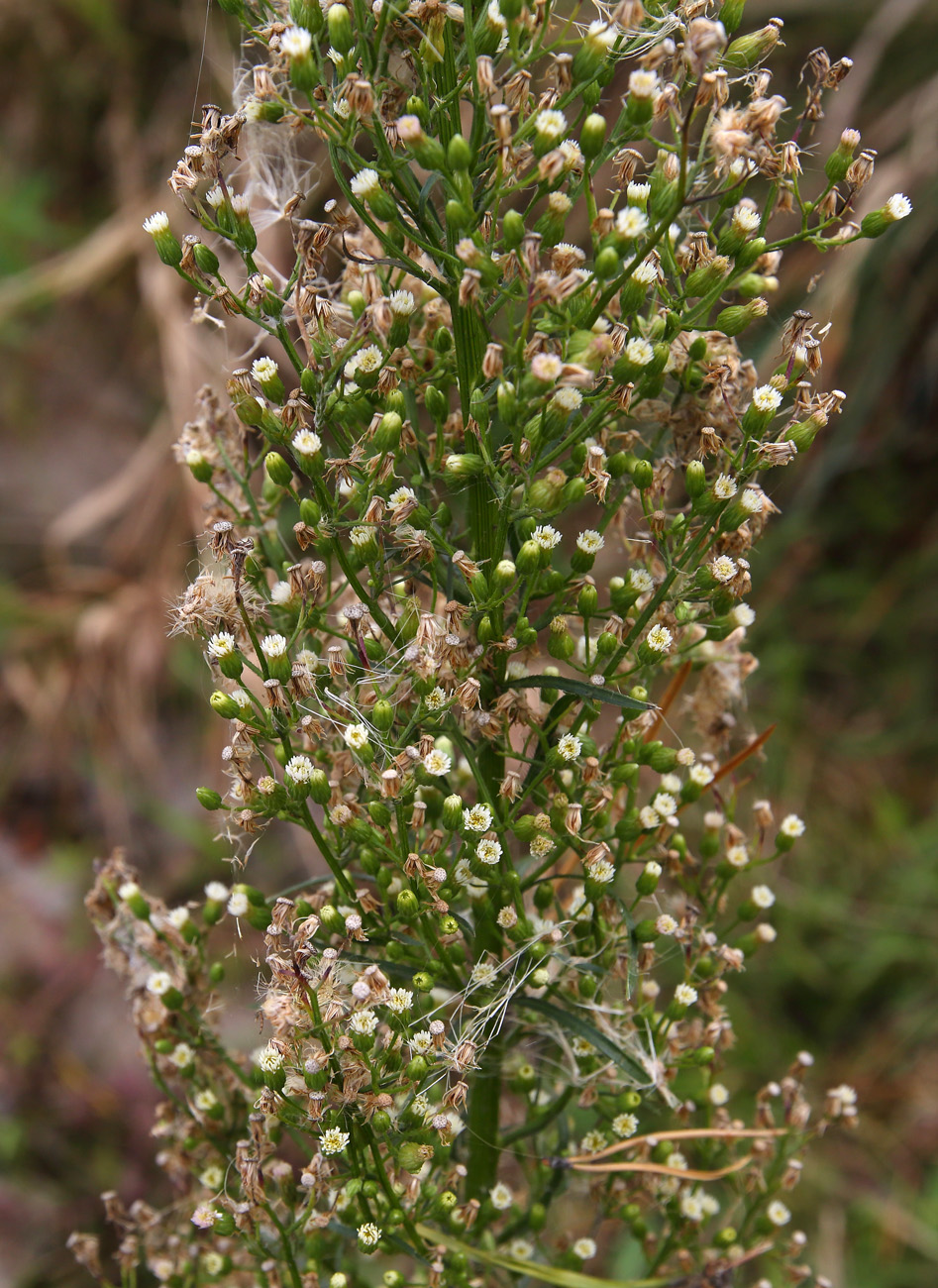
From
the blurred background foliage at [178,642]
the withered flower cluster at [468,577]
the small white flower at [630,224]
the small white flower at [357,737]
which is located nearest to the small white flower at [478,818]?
the withered flower cluster at [468,577]

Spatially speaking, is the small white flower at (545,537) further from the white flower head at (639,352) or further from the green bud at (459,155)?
the green bud at (459,155)

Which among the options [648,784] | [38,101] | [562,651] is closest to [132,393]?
[38,101]

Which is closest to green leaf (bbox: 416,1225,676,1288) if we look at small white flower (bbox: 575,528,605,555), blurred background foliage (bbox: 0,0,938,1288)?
small white flower (bbox: 575,528,605,555)

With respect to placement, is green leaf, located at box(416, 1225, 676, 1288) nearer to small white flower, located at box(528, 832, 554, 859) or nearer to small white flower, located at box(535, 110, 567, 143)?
small white flower, located at box(528, 832, 554, 859)

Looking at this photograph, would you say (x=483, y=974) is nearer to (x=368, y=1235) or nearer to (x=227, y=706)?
(x=368, y=1235)

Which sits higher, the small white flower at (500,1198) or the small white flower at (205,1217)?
the small white flower at (205,1217)

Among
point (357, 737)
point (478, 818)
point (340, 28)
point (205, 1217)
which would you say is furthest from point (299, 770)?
point (340, 28)
